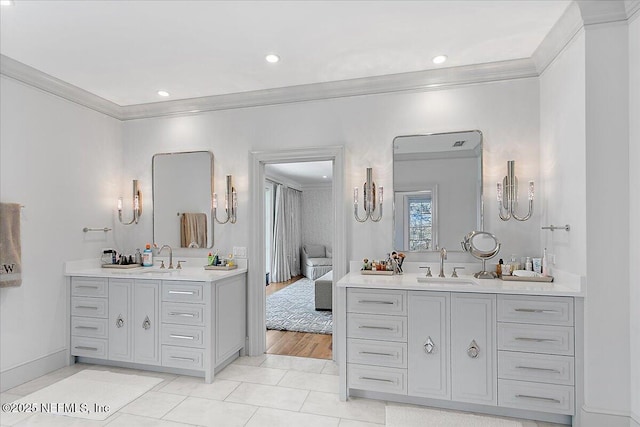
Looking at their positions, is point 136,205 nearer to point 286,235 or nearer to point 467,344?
point 467,344

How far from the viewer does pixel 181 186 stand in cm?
378

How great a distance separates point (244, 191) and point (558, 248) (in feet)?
8.92

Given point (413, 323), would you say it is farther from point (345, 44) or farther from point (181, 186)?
point (181, 186)

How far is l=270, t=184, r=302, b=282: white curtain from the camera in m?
8.10

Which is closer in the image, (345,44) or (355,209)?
(345,44)

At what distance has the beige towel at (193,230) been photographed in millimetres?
3689

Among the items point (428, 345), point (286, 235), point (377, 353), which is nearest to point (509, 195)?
point (428, 345)

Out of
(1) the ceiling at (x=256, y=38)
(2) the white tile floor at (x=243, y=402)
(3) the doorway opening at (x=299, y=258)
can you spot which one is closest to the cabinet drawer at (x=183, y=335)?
(2) the white tile floor at (x=243, y=402)

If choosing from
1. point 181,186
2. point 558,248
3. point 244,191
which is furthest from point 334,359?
point 181,186

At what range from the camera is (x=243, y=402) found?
261cm

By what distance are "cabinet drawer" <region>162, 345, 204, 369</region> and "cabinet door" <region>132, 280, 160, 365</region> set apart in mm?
84

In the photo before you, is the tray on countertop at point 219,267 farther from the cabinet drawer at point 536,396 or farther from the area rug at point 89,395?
the cabinet drawer at point 536,396

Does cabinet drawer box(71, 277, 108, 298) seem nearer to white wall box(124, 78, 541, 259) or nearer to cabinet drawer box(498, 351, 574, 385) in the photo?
white wall box(124, 78, 541, 259)

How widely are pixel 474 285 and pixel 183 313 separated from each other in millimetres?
2304
